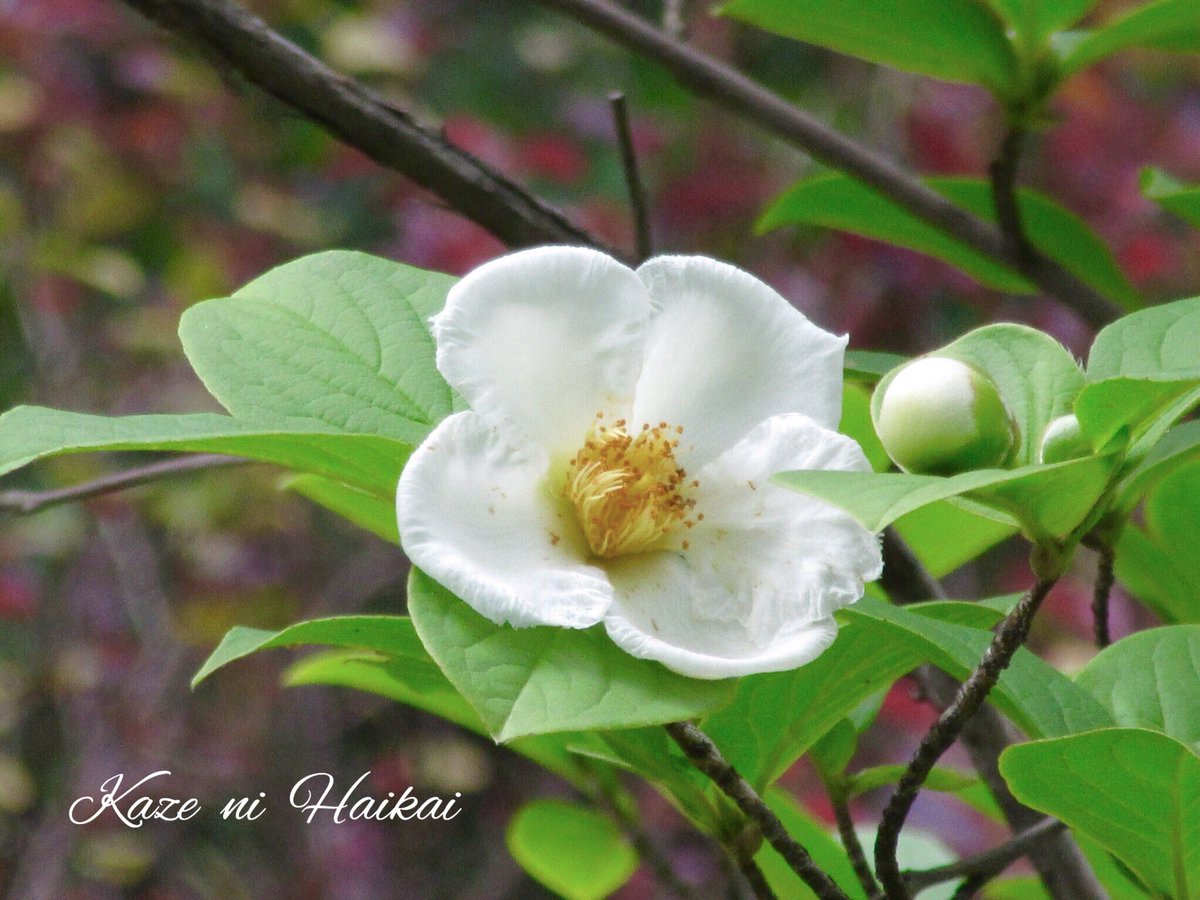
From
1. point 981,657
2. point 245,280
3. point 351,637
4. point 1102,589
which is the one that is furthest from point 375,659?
point 245,280

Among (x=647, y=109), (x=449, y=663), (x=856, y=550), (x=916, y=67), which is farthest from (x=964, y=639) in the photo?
(x=647, y=109)

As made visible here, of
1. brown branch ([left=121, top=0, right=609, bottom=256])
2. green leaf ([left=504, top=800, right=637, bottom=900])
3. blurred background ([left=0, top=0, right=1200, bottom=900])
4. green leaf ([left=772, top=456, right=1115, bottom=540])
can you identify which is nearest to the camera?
green leaf ([left=772, top=456, right=1115, bottom=540])

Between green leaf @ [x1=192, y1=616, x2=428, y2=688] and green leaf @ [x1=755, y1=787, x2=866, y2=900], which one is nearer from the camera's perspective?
green leaf @ [x1=192, y1=616, x2=428, y2=688]

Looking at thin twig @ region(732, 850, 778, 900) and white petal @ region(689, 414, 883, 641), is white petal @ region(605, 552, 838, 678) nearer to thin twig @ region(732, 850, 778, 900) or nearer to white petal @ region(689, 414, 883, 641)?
white petal @ region(689, 414, 883, 641)

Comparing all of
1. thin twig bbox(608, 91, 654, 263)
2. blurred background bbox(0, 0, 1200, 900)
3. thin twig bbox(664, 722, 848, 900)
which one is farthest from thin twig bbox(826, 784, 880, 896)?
blurred background bbox(0, 0, 1200, 900)

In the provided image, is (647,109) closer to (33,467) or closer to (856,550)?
(33,467)
